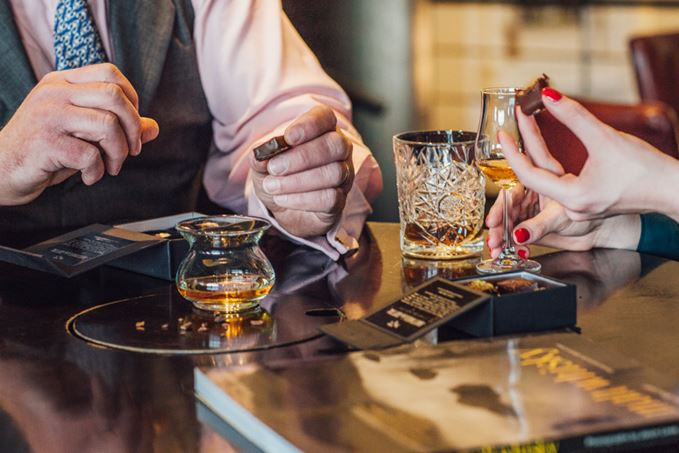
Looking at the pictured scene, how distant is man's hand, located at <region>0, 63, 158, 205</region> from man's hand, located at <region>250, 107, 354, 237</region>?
0.18 meters

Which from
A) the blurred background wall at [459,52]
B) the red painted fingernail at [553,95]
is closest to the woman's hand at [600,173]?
the red painted fingernail at [553,95]

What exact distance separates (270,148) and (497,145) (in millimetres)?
283

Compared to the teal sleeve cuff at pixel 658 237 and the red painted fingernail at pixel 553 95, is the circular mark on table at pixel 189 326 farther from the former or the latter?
the teal sleeve cuff at pixel 658 237

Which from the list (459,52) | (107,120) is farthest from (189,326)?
(459,52)

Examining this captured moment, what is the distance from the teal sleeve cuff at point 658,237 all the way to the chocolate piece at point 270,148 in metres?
0.51

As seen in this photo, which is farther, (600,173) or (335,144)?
(335,144)

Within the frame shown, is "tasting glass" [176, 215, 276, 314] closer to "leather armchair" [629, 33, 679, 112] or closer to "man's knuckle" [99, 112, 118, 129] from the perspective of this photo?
"man's knuckle" [99, 112, 118, 129]

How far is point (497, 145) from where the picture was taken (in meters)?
1.28

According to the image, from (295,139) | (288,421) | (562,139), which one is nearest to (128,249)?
(295,139)

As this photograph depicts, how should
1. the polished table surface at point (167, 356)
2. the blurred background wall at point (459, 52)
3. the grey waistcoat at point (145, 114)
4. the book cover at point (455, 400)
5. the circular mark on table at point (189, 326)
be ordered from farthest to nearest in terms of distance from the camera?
the blurred background wall at point (459, 52), the grey waistcoat at point (145, 114), the circular mark on table at point (189, 326), the polished table surface at point (167, 356), the book cover at point (455, 400)

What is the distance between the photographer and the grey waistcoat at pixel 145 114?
175 centimetres

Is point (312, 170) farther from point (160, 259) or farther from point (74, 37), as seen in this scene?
point (74, 37)

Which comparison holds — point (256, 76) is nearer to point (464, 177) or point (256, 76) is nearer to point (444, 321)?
point (464, 177)

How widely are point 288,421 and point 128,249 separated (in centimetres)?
56
